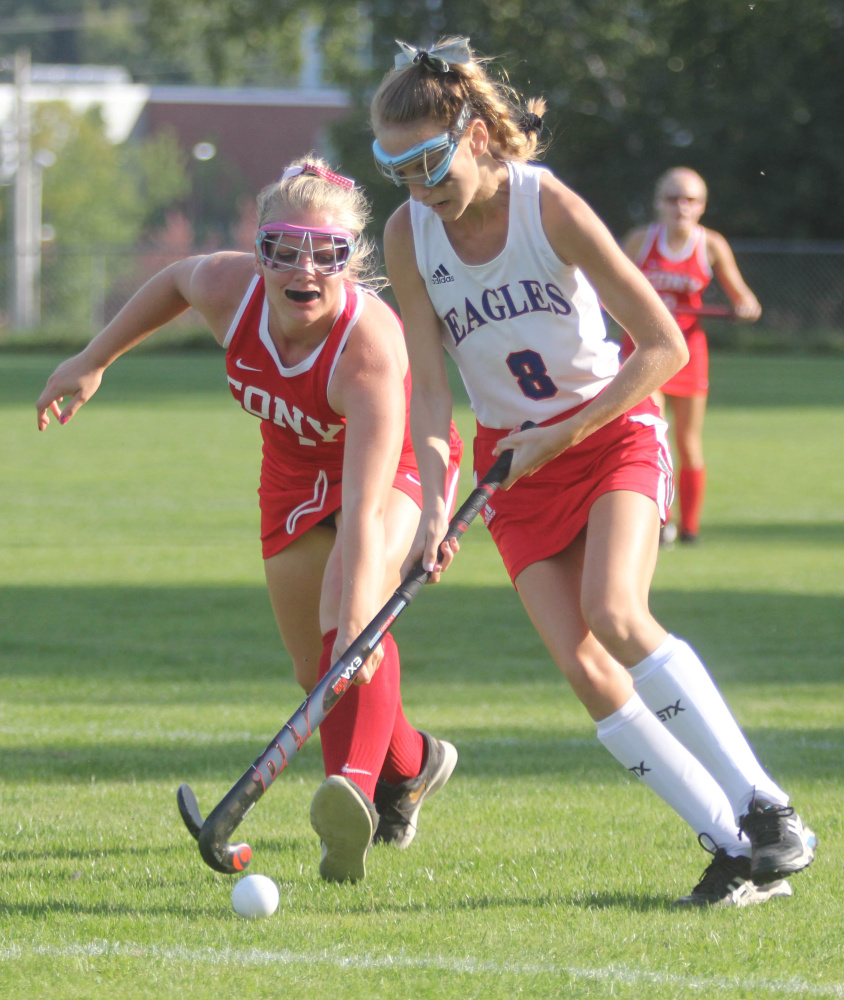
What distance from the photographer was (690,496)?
9.30 metres

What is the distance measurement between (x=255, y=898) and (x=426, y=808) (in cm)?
117

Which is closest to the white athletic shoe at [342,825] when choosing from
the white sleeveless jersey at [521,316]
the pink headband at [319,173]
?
the white sleeveless jersey at [521,316]

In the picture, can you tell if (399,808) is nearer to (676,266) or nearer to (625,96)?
(676,266)

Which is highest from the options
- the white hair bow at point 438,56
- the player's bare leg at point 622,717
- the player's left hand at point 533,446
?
the white hair bow at point 438,56

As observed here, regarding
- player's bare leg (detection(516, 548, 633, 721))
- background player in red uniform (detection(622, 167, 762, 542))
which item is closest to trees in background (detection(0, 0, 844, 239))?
background player in red uniform (detection(622, 167, 762, 542))

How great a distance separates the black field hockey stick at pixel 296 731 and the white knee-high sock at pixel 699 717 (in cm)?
56

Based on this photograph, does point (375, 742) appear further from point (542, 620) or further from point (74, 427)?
point (74, 427)

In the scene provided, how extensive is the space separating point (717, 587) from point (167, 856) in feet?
15.7

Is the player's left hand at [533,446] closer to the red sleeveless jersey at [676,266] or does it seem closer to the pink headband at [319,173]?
the pink headband at [319,173]

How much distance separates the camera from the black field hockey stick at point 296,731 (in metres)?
3.32

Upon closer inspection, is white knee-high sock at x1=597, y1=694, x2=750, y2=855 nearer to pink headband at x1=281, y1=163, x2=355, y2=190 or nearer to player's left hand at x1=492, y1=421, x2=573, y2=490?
player's left hand at x1=492, y1=421, x2=573, y2=490

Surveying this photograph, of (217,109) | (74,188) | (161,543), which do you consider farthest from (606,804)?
(217,109)

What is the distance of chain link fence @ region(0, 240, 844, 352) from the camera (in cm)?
2828

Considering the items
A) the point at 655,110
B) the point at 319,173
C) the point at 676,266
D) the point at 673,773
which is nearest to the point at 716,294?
the point at 655,110
